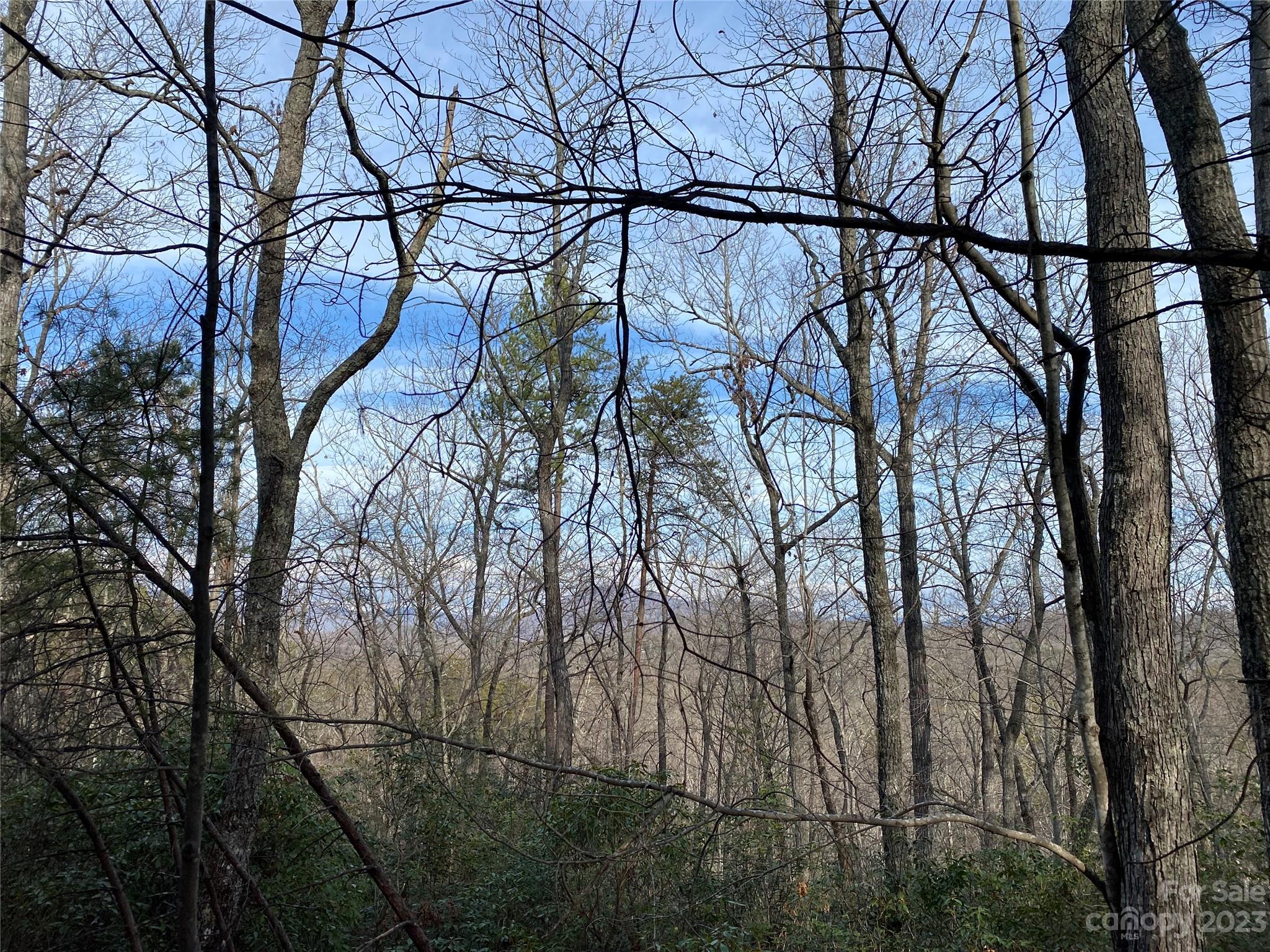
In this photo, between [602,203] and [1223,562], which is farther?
[1223,562]

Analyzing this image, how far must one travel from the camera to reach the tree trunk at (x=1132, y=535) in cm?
271

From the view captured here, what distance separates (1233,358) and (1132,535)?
5.89 feet

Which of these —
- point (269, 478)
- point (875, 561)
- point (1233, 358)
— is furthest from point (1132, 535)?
point (875, 561)

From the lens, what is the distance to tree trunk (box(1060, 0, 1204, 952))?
2715 mm

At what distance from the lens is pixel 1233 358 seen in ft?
13.5

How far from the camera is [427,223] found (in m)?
4.82

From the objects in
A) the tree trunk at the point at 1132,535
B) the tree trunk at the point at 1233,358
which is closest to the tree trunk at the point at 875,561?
the tree trunk at the point at 1233,358

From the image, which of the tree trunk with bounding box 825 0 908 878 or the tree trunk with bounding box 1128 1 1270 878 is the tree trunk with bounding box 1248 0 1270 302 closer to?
the tree trunk with bounding box 1128 1 1270 878

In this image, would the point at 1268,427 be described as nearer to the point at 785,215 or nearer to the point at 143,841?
the point at 785,215

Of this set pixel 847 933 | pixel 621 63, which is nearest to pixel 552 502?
pixel 847 933

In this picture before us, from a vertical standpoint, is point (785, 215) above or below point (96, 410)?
below

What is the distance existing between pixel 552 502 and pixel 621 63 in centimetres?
1321

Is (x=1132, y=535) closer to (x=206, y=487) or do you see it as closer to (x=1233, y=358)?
(x=1233, y=358)

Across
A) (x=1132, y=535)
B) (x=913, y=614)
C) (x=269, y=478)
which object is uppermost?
(x=269, y=478)
